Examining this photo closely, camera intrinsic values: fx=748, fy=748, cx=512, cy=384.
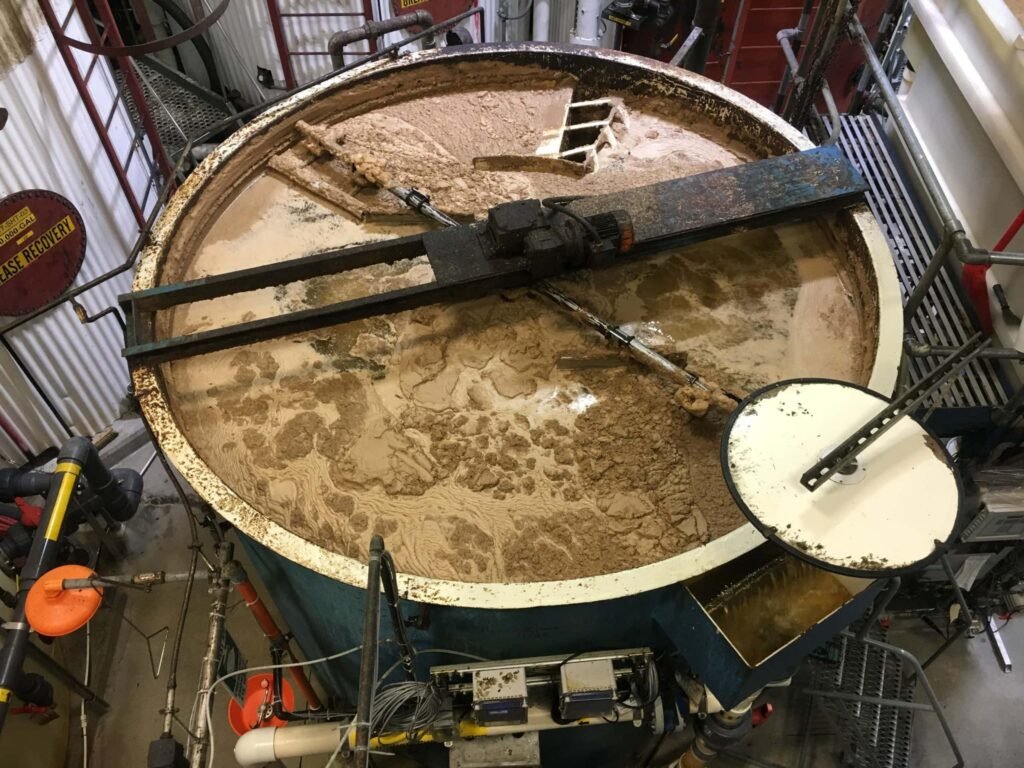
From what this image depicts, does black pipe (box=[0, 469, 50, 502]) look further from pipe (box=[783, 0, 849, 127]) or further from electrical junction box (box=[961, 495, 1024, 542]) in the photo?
pipe (box=[783, 0, 849, 127])

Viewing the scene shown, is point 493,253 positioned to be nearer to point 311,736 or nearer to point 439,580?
point 439,580

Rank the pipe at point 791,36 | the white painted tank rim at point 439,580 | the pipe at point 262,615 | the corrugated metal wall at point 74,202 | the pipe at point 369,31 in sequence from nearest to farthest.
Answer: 1. the white painted tank rim at point 439,580
2. the pipe at point 262,615
3. the corrugated metal wall at point 74,202
4. the pipe at point 369,31
5. the pipe at point 791,36

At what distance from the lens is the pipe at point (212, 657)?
319 centimetres

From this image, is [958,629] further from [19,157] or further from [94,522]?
[19,157]

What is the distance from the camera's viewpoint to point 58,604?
328 cm

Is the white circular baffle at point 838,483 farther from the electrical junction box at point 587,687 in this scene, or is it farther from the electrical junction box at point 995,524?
the electrical junction box at point 995,524

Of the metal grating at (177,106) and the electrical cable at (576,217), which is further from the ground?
the electrical cable at (576,217)

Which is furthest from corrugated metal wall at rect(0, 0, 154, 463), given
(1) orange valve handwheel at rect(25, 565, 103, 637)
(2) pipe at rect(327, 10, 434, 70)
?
(1) orange valve handwheel at rect(25, 565, 103, 637)

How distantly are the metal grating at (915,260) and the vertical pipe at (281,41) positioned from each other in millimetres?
4345

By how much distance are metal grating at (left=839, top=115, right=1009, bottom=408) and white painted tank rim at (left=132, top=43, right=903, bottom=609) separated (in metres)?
0.87

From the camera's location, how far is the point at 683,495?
3.06 metres

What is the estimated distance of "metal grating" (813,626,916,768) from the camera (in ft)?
14.7

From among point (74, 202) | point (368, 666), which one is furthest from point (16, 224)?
point (368, 666)

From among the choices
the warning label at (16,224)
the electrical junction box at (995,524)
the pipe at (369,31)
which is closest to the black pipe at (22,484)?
the warning label at (16,224)
